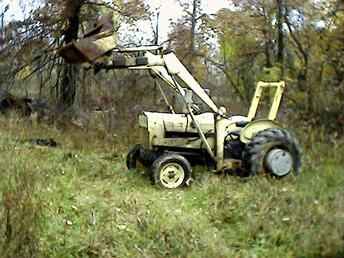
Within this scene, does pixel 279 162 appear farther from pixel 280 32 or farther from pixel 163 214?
pixel 280 32

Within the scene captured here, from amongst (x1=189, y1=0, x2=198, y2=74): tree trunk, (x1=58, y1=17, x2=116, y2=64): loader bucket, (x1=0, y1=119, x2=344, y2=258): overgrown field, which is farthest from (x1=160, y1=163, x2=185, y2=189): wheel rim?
(x1=189, y1=0, x2=198, y2=74): tree trunk

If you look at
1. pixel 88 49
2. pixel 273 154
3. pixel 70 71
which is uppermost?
pixel 70 71

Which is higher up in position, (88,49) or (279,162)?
(88,49)

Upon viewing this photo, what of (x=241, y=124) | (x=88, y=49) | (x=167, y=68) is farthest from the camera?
(x=241, y=124)

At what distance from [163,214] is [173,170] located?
248 cm

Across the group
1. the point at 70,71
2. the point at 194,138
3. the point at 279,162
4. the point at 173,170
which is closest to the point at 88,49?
the point at 173,170

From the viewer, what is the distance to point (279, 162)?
33.2ft

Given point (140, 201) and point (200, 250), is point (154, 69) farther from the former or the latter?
point (200, 250)

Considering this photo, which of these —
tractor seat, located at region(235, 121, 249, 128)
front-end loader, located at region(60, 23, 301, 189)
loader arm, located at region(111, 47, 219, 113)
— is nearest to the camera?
loader arm, located at region(111, 47, 219, 113)

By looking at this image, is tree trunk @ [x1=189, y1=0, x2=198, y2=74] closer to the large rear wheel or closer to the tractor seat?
the tractor seat

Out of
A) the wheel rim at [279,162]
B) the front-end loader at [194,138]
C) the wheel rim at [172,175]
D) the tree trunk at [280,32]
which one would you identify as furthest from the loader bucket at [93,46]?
the tree trunk at [280,32]

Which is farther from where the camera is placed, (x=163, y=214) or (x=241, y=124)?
(x=241, y=124)

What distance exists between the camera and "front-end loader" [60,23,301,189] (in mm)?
9789

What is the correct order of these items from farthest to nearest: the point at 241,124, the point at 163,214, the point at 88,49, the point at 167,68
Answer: the point at 241,124 → the point at 167,68 → the point at 88,49 → the point at 163,214
